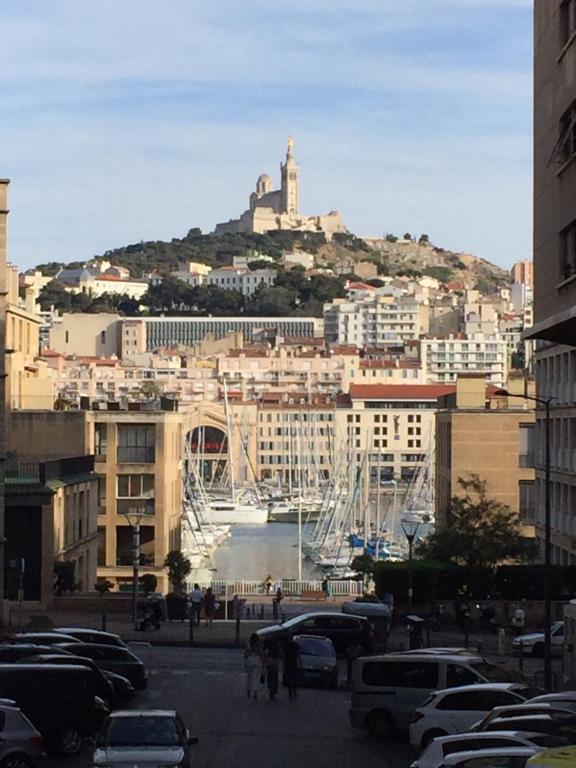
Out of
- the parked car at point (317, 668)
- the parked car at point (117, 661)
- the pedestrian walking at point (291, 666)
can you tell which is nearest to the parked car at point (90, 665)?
the parked car at point (117, 661)

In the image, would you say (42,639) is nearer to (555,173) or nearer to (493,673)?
(493,673)

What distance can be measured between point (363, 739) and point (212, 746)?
2.10m

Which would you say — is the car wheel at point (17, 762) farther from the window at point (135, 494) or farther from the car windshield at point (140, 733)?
the window at point (135, 494)

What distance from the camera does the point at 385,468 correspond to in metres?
198

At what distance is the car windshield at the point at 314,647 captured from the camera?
29.8m

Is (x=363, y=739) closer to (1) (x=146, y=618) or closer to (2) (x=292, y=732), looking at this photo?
(2) (x=292, y=732)

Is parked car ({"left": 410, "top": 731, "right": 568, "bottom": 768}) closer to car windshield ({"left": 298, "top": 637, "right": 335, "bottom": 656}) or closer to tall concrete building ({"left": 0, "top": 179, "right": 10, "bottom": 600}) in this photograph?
car windshield ({"left": 298, "top": 637, "right": 335, "bottom": 656})

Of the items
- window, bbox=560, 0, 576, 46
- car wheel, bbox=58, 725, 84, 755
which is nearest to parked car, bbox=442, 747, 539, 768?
car wheel, bbox=58, 725, 84, 755

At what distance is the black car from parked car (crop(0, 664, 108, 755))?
38.2 ft

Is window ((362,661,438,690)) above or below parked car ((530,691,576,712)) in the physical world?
below

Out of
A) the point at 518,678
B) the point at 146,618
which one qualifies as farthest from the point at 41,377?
the point at 518,678

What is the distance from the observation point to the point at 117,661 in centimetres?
2686

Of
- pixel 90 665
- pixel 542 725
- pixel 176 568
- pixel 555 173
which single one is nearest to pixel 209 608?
pixel 176 568

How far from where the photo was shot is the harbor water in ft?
322
